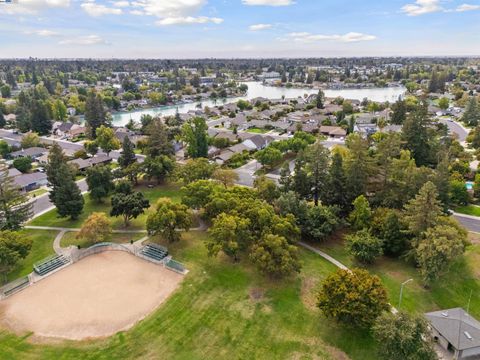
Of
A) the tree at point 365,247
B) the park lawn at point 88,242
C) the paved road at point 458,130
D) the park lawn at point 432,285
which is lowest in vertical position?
the park lawn at point 432,285

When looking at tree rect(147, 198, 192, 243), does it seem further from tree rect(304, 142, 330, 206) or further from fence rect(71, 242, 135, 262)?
tree rect(304, 142, 330, 206)

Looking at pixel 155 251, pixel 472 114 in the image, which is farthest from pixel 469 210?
pixel 472 114

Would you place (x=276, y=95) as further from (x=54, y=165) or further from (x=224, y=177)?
(x=54, y=165)

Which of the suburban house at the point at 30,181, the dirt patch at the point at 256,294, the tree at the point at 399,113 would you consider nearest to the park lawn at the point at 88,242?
the dirt patch at the point at 256,294

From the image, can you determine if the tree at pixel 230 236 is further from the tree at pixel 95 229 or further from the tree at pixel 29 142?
the tree at pixel 29 142

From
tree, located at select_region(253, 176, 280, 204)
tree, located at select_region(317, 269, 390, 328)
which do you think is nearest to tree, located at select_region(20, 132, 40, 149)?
tree, located at select_region(253, 176, 280, 204)

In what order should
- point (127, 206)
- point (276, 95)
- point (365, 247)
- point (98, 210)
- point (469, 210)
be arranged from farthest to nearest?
point (276, 95) < point (98, 210) < point (469, 210) < point (127, 206) < point (365, 247)

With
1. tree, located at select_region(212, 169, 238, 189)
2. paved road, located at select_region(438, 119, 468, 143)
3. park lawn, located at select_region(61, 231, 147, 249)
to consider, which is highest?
tree, located at select_region(212, 169, 238, 189)
